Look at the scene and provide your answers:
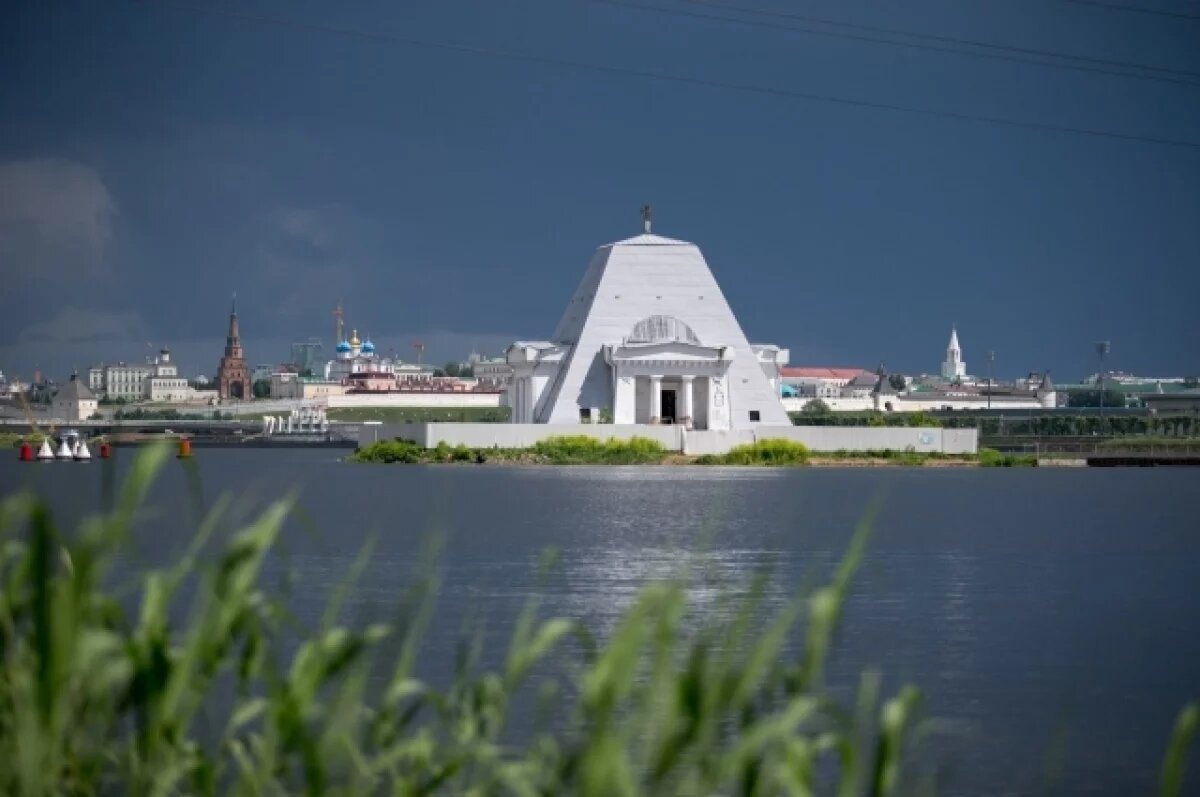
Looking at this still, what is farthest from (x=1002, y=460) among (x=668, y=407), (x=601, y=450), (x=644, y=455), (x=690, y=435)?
(x=601, y=450)

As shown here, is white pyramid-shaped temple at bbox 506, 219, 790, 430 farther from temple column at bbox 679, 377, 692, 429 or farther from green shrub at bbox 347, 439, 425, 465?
green shrub at bbox 347, 439, 425, 465

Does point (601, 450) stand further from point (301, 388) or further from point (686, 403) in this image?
point (301, 388)

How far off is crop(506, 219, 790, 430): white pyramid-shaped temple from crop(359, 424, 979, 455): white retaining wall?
5.21 ft

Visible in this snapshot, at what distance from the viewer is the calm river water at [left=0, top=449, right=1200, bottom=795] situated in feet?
37.3

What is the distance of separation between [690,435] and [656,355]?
2.71 metres

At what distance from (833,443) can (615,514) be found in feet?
74.3

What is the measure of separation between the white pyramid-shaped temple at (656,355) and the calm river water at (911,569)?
27.0 ft

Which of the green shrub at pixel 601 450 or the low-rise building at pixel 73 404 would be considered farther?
the low-rise building at pixel 73 404

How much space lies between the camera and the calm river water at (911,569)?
1138 cm

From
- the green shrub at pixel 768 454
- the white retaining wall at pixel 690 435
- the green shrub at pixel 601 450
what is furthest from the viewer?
the white retaining wall at pixel 690 435

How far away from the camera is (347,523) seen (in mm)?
28141

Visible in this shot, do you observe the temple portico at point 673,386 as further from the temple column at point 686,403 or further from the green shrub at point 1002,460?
the green shrub at point 1002,460

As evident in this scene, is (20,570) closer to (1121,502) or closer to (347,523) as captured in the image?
(347,523)

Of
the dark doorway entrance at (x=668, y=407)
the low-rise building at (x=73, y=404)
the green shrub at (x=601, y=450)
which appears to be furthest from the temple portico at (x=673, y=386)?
the low-rise building at (x=73, y=404)
